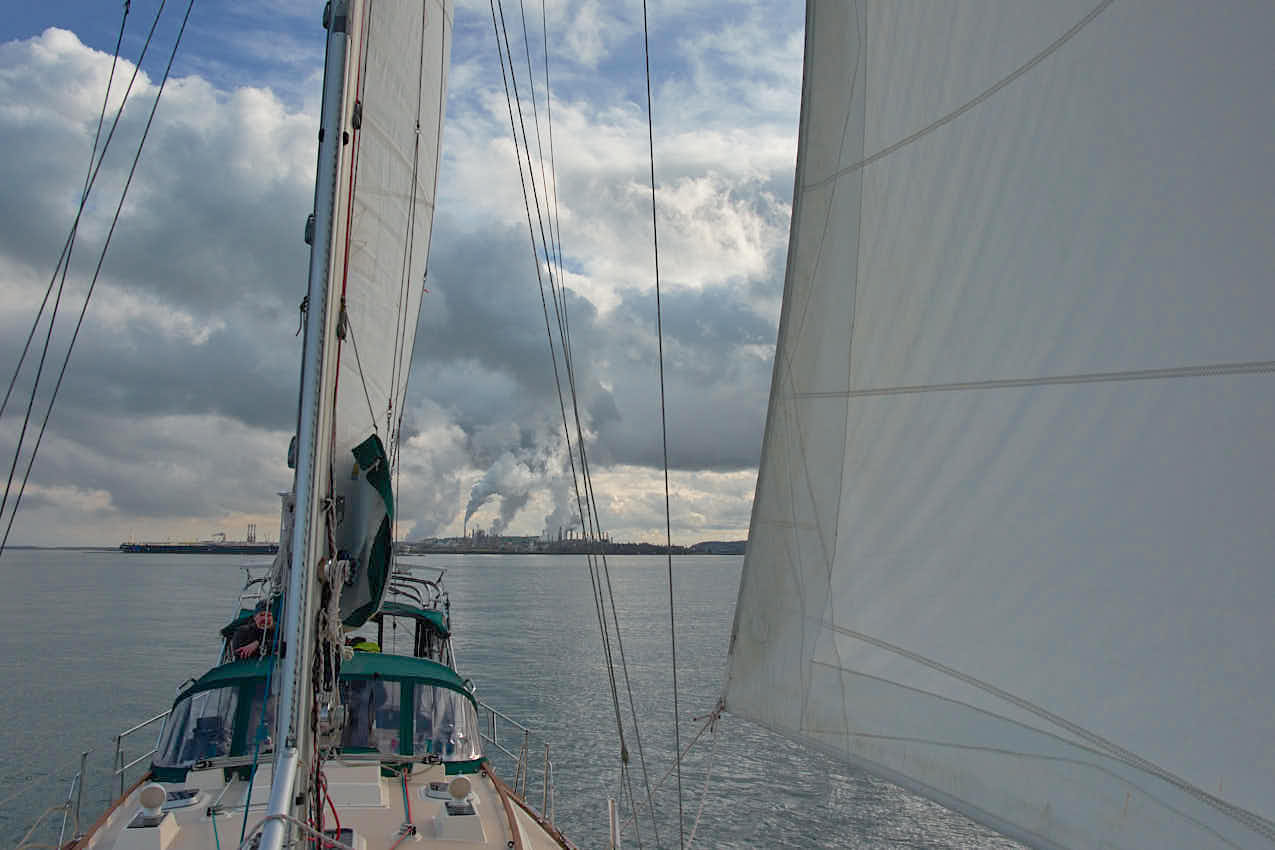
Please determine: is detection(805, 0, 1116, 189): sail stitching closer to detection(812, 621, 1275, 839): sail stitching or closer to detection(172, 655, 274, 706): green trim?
detection(812, 621, 1275, 839): sail stitching

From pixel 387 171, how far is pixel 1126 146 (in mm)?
4645

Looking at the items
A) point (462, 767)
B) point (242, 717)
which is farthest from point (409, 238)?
point (462, 767)

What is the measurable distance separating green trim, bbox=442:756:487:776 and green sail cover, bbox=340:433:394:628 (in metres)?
3.61

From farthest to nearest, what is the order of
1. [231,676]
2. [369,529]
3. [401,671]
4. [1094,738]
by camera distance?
[401,671] → [231,676] → [369,529] → [1094,738]

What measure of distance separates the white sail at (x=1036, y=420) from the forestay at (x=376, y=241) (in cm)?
227

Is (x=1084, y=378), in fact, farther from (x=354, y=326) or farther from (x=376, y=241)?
(x=376, y=241)

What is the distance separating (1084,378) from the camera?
11.6 ft

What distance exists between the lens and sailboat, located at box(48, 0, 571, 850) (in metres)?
4.11

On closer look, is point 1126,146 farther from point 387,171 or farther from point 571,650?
point 571,650

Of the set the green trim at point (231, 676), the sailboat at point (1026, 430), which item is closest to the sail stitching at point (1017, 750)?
the sailboat at point (1026, 430)

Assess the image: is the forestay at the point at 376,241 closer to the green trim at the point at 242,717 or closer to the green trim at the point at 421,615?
the green trim at the point at 242,717

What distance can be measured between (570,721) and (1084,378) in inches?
731

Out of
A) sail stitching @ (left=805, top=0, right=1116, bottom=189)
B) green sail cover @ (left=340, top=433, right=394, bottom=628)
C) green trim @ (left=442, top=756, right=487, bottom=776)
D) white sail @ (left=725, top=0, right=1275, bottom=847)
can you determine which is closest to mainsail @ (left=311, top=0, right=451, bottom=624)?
green sail cover @ (left=340, top=433, right=394, bottom=628)

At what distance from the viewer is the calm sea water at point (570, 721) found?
13.6 m
